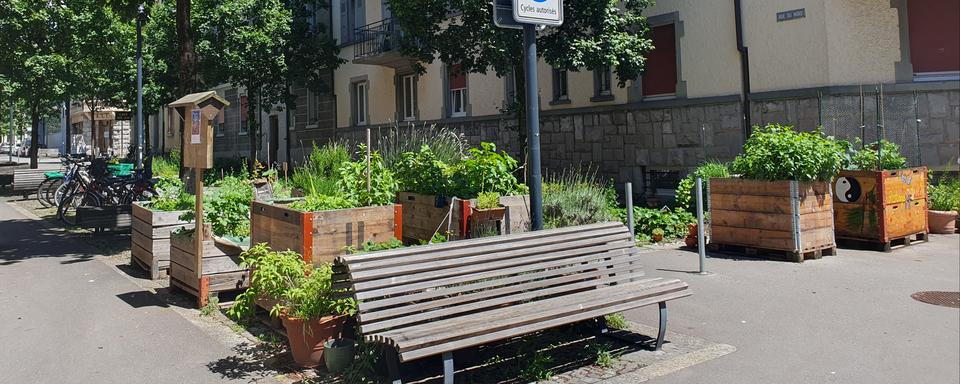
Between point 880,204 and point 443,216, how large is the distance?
592 cm

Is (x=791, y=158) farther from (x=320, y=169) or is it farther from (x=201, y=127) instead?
(x=320, y=169)

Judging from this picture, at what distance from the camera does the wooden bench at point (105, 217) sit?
11.4 metres

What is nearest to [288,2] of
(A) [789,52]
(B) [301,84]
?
(B) [301,84]

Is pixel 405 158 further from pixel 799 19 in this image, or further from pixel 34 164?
pixel 34 164

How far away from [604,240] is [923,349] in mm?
2327

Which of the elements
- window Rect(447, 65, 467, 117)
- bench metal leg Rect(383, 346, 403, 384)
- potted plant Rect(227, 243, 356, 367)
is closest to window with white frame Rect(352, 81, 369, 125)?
window Rect(447, 65, 467, 117)

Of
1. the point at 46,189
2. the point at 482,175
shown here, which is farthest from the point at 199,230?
the point at 46,189

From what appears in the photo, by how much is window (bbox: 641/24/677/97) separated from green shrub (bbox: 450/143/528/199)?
774cm

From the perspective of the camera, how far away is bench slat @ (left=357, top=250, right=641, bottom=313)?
4.32m

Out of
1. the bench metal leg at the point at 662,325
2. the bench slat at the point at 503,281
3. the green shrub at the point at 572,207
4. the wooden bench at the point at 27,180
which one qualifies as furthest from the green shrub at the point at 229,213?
the wooden bench at the point at 27,180

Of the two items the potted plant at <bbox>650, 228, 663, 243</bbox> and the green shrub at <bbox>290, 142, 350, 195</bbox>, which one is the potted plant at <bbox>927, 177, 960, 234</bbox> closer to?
the potted plant at <bbox>650, 228, 663, 243</bbox>

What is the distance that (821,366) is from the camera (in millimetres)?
4992

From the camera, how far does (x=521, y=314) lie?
15.3 ft

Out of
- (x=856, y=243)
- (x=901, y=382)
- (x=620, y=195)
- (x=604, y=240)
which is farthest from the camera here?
(x=620, y=195)
